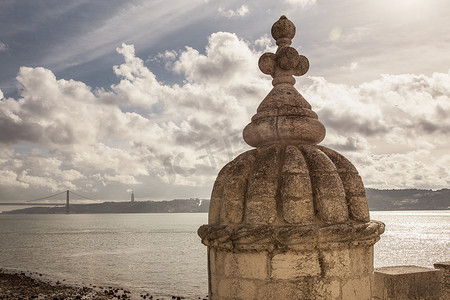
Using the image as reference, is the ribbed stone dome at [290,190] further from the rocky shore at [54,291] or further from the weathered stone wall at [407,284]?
the rocky shore at [54,291]

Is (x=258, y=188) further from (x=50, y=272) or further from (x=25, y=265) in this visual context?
(x=25, y=265)

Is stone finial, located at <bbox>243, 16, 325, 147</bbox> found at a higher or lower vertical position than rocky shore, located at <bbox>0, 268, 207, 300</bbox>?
higher

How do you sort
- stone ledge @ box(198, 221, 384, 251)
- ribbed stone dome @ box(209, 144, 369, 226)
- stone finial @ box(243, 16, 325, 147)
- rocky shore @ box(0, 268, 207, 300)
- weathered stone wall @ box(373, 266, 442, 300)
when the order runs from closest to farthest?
1. stone ledge @ box(198, 221, 384, 251)
2. ribbed stone dome @ box(209, 144, 369, 226)
3. stone finial @ box(243, 16, 325, 147)
4. weathered stone wall @ box(373, 266, 442, 300)
5. rocky shore @ box(0, 268, 207, 300)

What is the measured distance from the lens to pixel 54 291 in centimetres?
3077

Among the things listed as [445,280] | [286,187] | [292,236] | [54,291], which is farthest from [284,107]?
[54,291]

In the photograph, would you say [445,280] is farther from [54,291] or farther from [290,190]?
[54,291]

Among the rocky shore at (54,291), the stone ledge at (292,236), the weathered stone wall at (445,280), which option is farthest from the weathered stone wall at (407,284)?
the rocky shore at (54,291)

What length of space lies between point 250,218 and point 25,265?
168 feet

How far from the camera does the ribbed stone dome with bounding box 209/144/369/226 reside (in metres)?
3.88

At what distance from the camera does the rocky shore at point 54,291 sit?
2834cm

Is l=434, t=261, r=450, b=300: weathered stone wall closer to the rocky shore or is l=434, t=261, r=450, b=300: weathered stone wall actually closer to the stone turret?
the stone turret

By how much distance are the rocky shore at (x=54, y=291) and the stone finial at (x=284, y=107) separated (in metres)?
27.3

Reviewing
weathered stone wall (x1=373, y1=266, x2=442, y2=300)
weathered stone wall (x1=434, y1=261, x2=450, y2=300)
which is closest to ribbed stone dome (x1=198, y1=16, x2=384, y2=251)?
weathered stone wall (x1=373, y1=266, x2=442, y2=300)

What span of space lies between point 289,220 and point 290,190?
28cm
